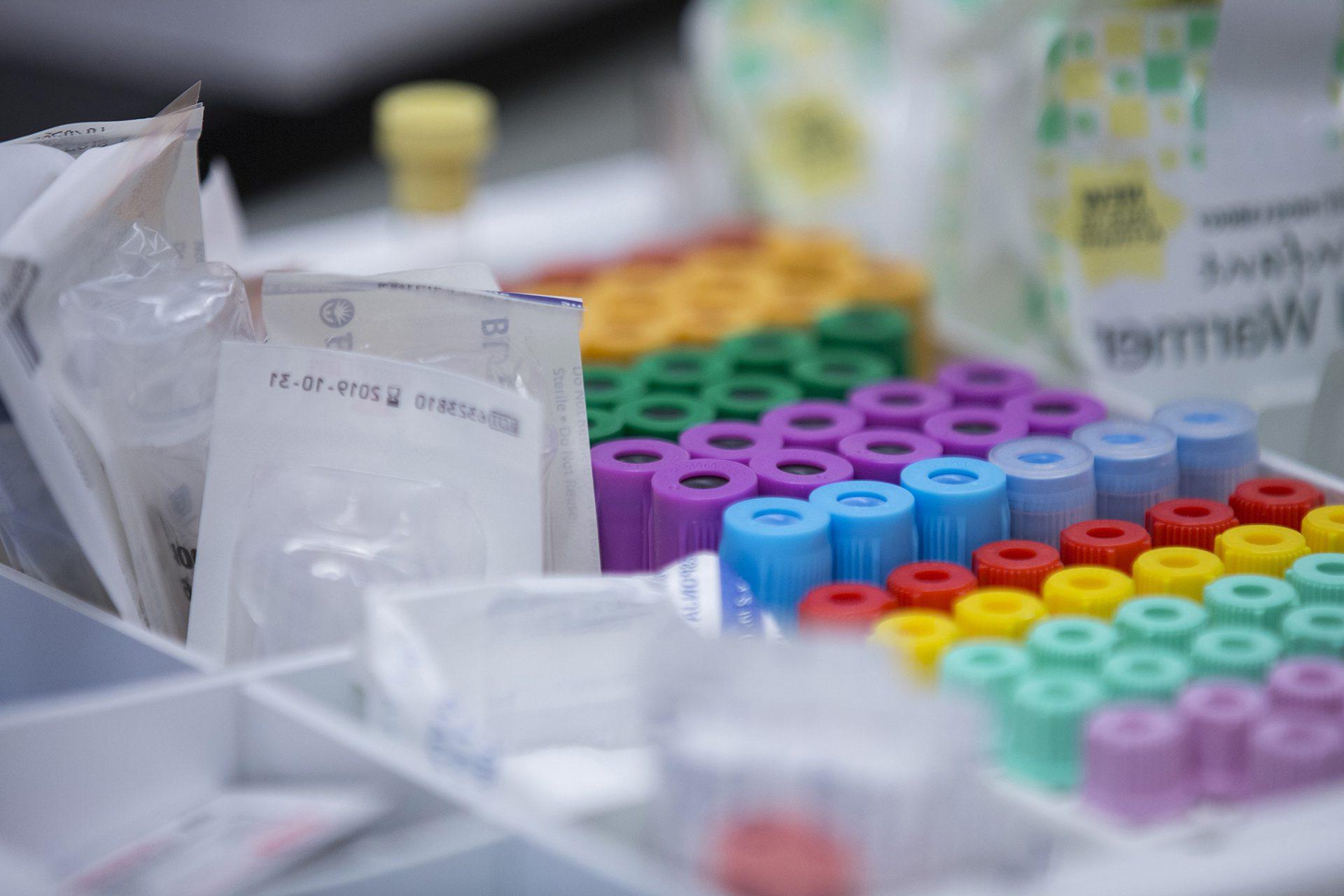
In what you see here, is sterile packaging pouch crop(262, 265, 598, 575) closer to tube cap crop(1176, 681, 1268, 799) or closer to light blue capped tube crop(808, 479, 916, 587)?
light blue capped tube crop(808, 479, 916, 587)

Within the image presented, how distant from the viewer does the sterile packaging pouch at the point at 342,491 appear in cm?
78

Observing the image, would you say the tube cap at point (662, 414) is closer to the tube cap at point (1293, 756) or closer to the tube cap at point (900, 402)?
the tube cap at point (900, 402)

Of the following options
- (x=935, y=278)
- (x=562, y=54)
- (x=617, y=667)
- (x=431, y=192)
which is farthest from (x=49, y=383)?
(x=562, y=54)

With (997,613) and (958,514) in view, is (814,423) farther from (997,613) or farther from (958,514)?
(997,613)

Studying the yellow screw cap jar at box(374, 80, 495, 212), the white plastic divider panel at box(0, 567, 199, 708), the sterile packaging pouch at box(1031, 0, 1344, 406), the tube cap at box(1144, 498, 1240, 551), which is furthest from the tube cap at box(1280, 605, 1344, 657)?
the yellow screw cap jar at box(374, 80, 495, 212)

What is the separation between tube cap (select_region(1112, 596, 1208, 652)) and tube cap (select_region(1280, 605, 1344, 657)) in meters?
0.04

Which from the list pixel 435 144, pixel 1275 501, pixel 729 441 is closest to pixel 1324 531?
pixel 1275 501

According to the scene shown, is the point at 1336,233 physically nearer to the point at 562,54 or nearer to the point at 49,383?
the point at 49,383

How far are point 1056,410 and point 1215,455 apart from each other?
0.12m

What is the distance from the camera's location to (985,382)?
3.46 feet

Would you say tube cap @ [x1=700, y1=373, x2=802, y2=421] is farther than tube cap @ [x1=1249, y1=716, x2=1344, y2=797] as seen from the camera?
Yes

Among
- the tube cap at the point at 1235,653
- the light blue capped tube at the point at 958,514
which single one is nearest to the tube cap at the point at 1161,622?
the tube cap at the point at 1235,653

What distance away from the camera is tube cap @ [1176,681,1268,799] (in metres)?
0.63

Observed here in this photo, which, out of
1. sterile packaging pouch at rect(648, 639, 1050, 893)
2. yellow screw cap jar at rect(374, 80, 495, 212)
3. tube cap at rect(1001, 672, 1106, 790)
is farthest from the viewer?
yellow screw cap jar at rect(374, 80, 495, 212)
